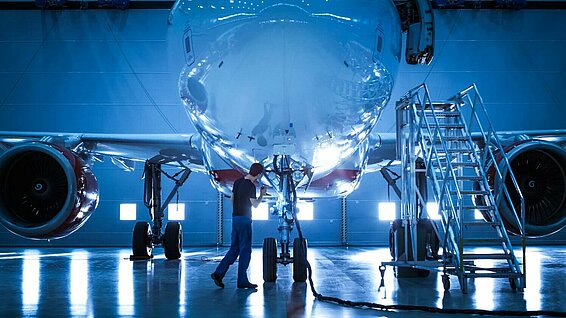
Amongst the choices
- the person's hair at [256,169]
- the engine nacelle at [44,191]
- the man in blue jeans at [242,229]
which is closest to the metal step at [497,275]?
the man in blue jeans at [242,229]

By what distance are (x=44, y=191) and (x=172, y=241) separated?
2.91 meters

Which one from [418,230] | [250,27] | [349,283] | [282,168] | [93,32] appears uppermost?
[93,32]

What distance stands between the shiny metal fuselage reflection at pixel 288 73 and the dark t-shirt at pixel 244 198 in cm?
33

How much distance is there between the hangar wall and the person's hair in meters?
11.2

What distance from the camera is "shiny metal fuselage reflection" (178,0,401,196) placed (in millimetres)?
5180

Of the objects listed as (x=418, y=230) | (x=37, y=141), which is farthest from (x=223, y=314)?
(x=37, y=141)

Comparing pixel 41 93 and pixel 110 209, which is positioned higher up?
pixel 41 93

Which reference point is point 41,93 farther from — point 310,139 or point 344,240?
point 310,139

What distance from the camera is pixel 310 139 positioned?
593 cm

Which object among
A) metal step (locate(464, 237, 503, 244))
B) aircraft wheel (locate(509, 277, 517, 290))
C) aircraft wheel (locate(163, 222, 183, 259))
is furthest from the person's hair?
aircraft wheel (locate(163, 222, 183, 259))

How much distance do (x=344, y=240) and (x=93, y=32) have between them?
876cm

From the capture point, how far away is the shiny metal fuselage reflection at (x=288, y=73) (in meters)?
5.18

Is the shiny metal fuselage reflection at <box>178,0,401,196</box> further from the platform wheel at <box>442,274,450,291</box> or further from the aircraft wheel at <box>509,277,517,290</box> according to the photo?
the aircraft wheel at <box>509,277,517,290</box>

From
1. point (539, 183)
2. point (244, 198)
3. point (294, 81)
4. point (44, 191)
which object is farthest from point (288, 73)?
point (44, 191)
